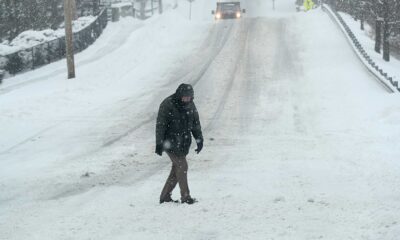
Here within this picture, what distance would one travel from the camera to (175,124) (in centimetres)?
864

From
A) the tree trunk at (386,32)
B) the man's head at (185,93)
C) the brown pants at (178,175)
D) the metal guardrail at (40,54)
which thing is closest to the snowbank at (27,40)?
the metal guardrail at (40,54)

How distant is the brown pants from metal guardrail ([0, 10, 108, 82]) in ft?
58.5

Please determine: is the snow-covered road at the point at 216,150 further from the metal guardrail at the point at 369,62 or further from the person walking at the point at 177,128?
the person walking at the point at 177,128

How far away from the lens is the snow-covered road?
836 cm

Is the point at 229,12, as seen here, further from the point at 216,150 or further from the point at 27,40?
the point at 216,150

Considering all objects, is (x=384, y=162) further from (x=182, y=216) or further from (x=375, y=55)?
(x=375, y=55)

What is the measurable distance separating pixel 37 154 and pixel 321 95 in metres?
9.74

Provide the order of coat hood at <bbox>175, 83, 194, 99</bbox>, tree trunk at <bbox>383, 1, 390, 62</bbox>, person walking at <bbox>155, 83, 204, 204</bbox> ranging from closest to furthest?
coat hood at <bbox>175, 83, 194, 99</bbox> < person walking at <bbox>155, 83, 204, 204</bbox> < tree trunk at <bbox>383, 1, 390, 62</bbox>

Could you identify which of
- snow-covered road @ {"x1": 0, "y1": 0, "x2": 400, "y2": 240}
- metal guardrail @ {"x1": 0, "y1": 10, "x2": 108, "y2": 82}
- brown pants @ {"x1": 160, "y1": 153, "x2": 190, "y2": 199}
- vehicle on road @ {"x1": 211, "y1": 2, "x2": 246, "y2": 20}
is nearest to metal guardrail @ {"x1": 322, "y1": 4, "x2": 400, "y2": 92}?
snow-covered road @ {"x1": 0, "y1": 0, "x2": 400, "y2": 240}

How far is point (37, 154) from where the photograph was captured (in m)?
13.1

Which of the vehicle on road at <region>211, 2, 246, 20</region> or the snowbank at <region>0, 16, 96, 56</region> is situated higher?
the vehicle on road at <region>211, 2, 246, 20</region>

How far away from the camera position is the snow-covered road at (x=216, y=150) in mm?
8359

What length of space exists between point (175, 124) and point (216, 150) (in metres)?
4.62

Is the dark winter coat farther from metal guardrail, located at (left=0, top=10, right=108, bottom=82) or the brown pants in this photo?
metal guardrail, located at (left=0, top=10, right=108, bottom=82)
